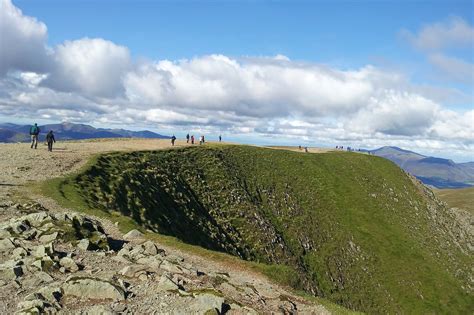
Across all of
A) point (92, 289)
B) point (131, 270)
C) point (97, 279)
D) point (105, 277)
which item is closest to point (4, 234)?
point (105, 277)

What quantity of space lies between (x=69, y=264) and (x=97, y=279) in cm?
377

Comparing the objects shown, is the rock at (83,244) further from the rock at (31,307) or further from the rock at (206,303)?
the rock at (206,303)

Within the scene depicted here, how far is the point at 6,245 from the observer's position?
24359mm

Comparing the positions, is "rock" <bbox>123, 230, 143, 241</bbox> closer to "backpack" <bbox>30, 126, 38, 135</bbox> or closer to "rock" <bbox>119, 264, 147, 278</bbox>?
"rock" <bbox>119, 264, 147, 278</bbox>

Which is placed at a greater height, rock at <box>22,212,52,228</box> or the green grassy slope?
rock at <box>22,212,52,228</box>

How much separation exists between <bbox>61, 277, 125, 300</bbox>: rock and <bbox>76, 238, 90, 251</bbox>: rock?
6.66 meters

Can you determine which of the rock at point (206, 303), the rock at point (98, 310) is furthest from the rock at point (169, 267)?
the rock at point (98, 310)

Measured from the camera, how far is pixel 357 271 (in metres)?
77.8

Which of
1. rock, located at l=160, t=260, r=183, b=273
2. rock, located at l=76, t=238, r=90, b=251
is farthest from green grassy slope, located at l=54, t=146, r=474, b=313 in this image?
rock, located at l=160, t=260, r=183, b=273

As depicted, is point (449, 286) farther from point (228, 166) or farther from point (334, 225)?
point (228, 166)

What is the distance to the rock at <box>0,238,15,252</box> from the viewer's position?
948 inches

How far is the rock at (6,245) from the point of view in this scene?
24.1m

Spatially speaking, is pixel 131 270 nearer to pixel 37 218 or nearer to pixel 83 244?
pixel 83 244

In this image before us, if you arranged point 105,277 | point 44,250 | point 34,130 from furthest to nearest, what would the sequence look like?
point 34,130 → point 44,250 → point 105,277
